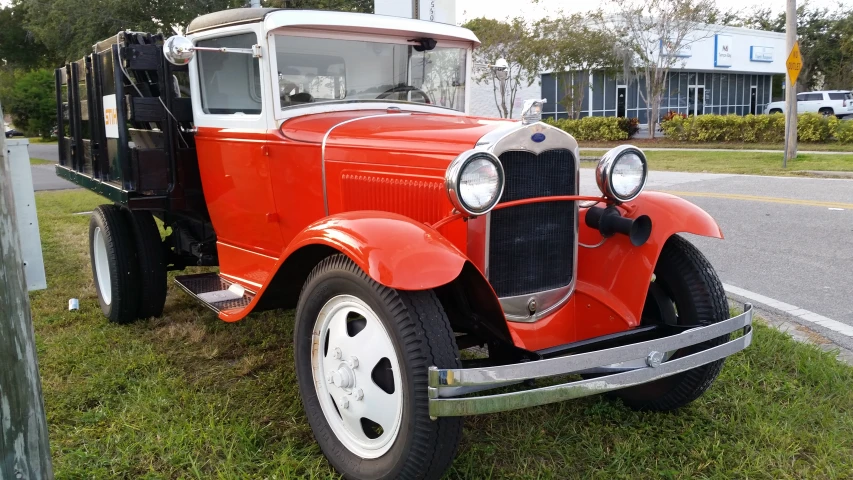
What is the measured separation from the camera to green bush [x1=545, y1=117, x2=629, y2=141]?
23188 millimetres

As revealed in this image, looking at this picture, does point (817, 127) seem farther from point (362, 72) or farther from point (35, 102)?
point (35, 102)

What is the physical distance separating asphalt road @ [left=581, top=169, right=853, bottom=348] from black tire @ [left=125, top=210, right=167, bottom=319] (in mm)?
4297

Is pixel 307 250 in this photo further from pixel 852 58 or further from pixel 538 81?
pixel 852 58

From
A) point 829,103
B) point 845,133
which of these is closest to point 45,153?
point 845,133

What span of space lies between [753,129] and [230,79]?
19470mm

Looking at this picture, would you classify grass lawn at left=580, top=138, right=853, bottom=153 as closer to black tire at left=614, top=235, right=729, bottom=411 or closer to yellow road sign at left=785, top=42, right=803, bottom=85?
yellow road sign at left=785, top=42, right=803, bottom=85

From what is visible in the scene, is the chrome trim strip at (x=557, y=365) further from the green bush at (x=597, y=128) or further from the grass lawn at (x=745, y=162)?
the green bush at (x=597, y=128)

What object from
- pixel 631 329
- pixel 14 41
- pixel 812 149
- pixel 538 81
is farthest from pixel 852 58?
pixel 14 41

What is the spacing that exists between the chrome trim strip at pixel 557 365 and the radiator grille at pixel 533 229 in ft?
2.04

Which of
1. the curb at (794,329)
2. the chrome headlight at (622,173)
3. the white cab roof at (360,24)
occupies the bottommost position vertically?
the curb at (794,329)

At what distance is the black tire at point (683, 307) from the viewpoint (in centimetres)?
307

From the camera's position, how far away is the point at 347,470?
2.64 meters

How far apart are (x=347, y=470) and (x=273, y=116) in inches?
74.9

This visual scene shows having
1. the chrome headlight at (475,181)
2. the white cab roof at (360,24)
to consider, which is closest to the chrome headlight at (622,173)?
the chrome headlight at (475,181)
